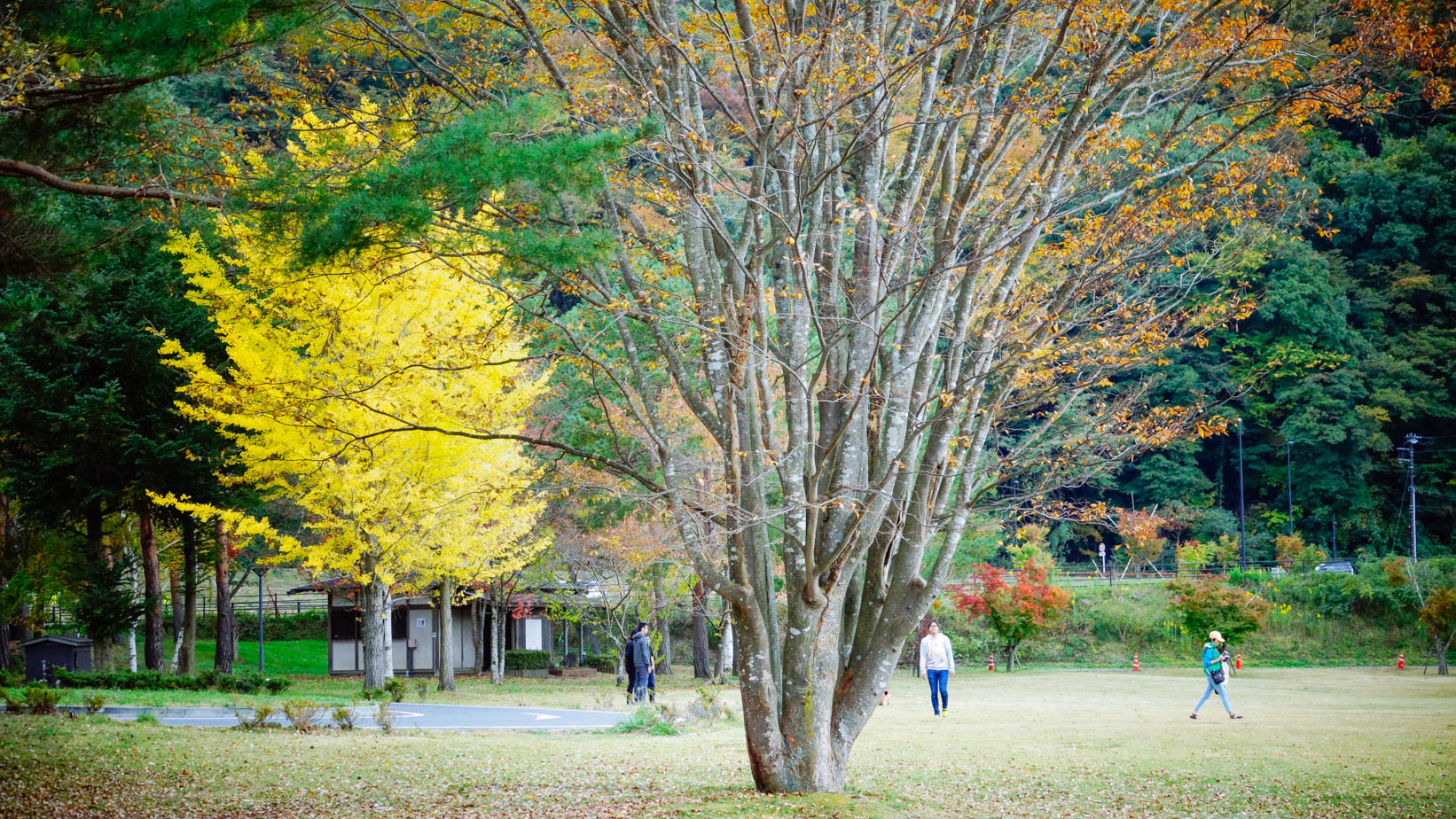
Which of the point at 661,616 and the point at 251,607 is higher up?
the point at 661,616

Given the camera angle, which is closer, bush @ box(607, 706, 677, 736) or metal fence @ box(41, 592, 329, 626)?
bush @ box(607, 706, 677, 736)

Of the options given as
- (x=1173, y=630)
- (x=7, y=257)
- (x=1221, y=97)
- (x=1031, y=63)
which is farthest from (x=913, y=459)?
(x=1173, y=630)

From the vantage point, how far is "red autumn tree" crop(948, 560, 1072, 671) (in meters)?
27.8

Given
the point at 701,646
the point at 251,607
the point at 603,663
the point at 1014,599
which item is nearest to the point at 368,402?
the point at 701,646

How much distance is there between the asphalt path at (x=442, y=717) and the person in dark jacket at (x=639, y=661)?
544mm

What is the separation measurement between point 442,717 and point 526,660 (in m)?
16.6

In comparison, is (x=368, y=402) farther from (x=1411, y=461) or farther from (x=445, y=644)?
(x=1411, y=461)

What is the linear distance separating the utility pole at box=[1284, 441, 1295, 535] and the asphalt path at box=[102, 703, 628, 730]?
43.7m

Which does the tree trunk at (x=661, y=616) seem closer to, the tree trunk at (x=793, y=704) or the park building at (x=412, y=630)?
the park building at (x=412, y=630)

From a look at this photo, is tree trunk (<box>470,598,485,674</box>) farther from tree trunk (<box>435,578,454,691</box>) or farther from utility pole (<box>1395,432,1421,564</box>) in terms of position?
utility pole (<box>1395,432,1421,564</box>)

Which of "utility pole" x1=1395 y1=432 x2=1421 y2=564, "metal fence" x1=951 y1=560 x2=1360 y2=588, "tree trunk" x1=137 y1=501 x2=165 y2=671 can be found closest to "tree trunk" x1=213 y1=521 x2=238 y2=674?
"tree trunk" x1=137 y1=501 x2=165 y2=671

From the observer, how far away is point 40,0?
7.79 m

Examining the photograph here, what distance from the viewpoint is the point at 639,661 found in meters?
17.0

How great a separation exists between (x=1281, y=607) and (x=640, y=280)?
106 feet
